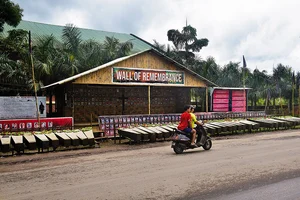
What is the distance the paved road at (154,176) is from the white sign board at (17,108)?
6.40m

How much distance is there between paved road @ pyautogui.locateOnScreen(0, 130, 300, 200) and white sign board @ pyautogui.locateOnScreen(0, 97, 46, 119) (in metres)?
6.40

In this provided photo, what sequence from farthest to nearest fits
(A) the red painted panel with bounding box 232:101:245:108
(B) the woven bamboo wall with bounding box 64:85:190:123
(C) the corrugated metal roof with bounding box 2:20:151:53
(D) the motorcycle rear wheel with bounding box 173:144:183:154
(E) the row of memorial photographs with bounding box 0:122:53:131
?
1. (C) the corrugated metal roof with bounding box 2:20:151:53
2. (A) the red painted panel with bounding box 232:101:245:108
3. (B) the woven bamboo wall with bounding box 64:85:190:123
4. (E) the row of memorial photographs with bounding box 0:122:53:131
5. (D) the motorcycle rear wheel with bounding box 173:144:183:154

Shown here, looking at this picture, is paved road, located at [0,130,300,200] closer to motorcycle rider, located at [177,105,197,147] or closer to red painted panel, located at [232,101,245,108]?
motorcycle rider, located at [177,105,197,147]

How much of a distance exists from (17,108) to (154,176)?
36.8 feet

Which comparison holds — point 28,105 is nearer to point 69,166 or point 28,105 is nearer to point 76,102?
point 76,102

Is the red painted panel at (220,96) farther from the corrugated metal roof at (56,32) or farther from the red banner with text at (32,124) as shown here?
the red banner with text at (32,124)

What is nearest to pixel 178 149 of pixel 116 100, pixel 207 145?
pixel 207 145

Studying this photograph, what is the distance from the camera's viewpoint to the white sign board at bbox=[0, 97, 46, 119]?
16.0 metres

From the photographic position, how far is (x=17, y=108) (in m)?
16.4

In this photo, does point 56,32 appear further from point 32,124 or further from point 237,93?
point 237,93

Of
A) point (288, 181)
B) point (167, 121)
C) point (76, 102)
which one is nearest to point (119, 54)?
point (76, 102)

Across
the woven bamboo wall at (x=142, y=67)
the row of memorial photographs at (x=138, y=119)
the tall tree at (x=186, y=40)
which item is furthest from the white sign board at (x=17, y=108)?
the tall tree at (x=186, y=40)

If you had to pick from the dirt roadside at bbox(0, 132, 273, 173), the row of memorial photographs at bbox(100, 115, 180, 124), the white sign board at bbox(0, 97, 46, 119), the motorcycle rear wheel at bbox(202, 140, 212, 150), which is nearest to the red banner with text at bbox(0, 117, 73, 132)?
the white sign board at bbox(0, 97, 46, 119)

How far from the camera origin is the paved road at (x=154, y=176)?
6117 mm
